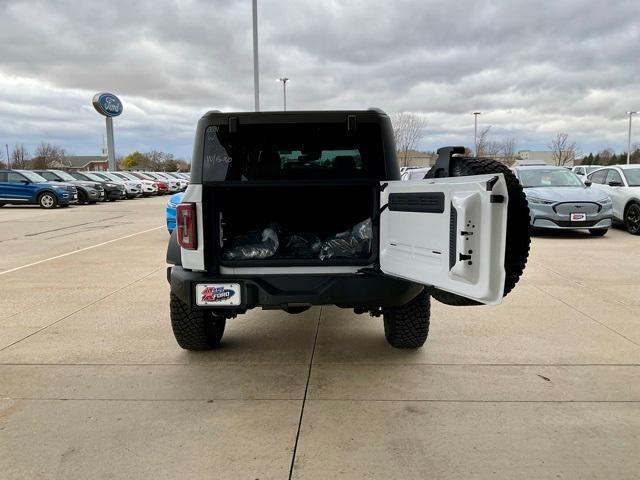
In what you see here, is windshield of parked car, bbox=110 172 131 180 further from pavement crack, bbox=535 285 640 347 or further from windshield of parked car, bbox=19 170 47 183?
pavement crack, bbox=535 285 640 347

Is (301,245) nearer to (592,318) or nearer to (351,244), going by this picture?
(351,244)

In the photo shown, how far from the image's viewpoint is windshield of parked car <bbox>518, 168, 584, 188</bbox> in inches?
425

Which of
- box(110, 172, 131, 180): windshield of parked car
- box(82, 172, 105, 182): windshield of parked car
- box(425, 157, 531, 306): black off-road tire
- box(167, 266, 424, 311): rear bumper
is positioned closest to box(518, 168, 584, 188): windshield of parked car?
box(167, 266, 424, 311): rear bumper

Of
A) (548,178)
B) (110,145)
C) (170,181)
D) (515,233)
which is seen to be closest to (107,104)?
(110,145)

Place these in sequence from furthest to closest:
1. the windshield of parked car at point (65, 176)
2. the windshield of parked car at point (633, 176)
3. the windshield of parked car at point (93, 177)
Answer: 1. the windshield of parked car at point (93, 177)
2. the windshield of parked car at point (65, 176)
3. the windshield of parked car at point (633, 176)

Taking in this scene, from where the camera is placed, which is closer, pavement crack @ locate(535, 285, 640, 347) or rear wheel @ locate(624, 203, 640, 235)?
pavement crack @ locate(535, 285, 640, 347)

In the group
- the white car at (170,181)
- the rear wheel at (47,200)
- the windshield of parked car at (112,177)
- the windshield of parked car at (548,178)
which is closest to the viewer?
the windshield of parked car at (548,178)

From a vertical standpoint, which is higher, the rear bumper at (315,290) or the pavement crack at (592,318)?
the rear bumper at (315,290)

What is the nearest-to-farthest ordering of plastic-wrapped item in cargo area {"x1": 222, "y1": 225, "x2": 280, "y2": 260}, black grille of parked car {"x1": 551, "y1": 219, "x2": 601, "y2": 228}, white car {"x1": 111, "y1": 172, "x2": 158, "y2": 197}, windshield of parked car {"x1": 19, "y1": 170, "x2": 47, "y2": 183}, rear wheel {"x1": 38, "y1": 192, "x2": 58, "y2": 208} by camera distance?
plastic-wrapped item in cargo area {"x1": 222, "y1": 225, "x2": 280, "y2": 260}, black grille of parked car {"x1": 551, "y1": 219, "x2": 601, "y2": 228}, rear wheel {"x1": 38, "y1": 192, "x2": 58, "y2": 208}, windshield of parked car {"x1": 19, "y1": 170, "x2": 47, "y2": 183}, white car {"x1": 111, "y1": 172, "x2": 158, "y2": 197}

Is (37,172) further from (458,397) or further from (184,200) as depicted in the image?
(458,397)

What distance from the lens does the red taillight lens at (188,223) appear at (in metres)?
3.30

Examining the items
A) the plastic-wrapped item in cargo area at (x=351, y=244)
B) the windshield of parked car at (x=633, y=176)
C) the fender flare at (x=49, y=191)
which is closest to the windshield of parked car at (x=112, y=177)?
the fender flare at (x=49, y=191)

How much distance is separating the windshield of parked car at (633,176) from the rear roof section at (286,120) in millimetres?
9820

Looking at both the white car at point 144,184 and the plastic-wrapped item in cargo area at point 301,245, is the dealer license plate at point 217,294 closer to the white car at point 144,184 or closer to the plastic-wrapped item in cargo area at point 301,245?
the plastic-wrapped item in cargo area at point 301,245
